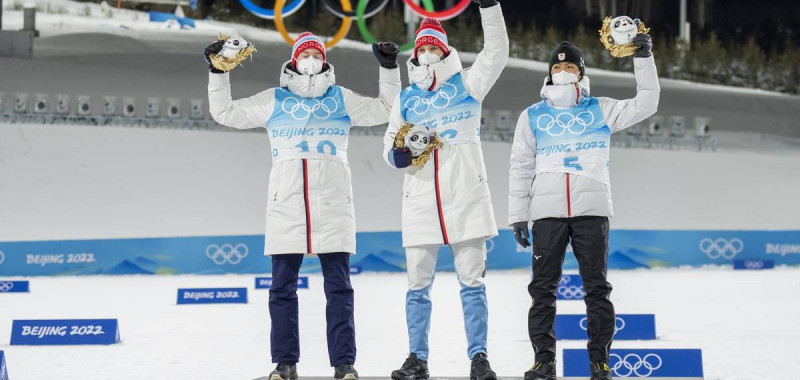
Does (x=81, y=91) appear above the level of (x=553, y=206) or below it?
above

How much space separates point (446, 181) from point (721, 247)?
10036 mm

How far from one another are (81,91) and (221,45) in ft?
59.9

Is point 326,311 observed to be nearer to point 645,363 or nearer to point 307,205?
point 307,205

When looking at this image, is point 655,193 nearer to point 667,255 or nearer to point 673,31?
point 667,255

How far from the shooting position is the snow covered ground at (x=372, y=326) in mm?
5281

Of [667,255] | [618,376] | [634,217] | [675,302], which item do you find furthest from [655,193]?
[618,376]

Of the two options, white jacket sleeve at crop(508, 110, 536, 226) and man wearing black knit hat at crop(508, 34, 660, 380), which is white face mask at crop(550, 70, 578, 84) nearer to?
man wearing black knit hat at crop(508, 34, 660, 380)

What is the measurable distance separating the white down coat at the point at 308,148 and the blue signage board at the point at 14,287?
249 inches

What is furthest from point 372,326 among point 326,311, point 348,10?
point 348,10

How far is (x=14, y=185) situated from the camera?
55.2ft

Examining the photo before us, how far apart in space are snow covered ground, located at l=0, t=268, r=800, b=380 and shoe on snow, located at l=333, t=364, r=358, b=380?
0.64 m

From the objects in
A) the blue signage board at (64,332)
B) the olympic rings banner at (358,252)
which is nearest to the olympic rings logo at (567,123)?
the blue signage board at (64,332)

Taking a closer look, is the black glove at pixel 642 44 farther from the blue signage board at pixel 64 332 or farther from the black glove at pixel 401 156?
the blue signage board at pixel 64 332

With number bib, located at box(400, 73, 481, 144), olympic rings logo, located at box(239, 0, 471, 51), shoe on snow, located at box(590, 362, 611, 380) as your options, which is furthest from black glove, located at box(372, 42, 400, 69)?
olympic rings logo, located at box(239, 0, 471, 51)
